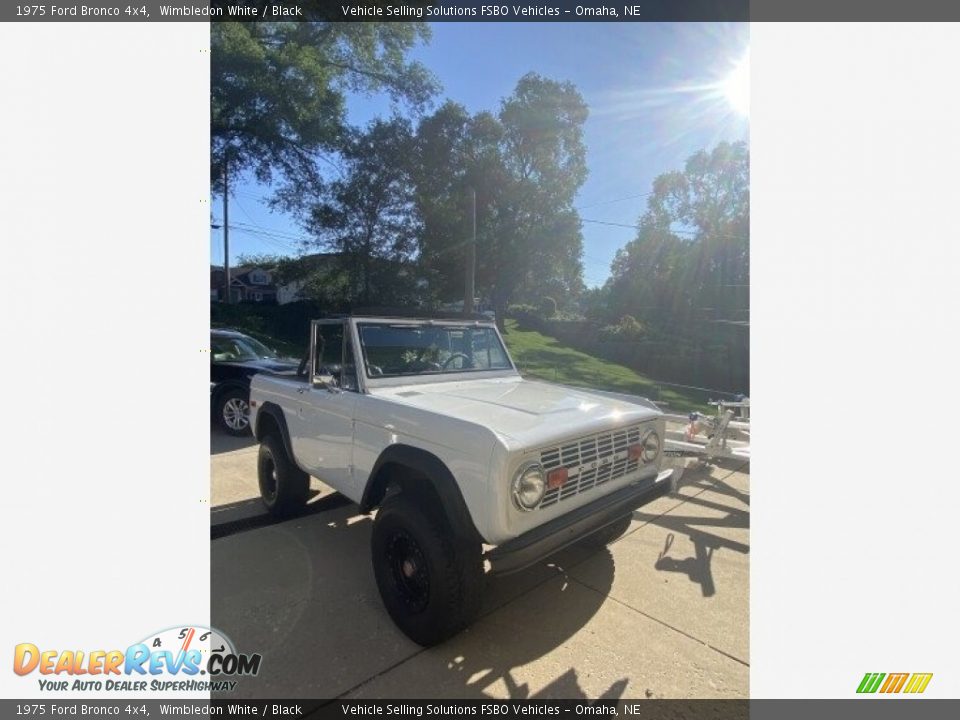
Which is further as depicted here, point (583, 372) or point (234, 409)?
point (583, 372)

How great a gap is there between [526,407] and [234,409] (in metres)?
5.61

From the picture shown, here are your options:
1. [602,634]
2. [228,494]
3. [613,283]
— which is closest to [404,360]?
[602,634]

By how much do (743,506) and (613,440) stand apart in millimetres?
2462

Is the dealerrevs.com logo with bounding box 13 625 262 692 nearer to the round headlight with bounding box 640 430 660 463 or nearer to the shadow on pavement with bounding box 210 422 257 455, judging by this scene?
the round headlight with bounding box 640 430 660 463

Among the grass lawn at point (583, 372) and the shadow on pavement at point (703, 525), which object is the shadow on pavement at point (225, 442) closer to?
the grass lawn at point (583, 372)

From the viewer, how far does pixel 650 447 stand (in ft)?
9.77

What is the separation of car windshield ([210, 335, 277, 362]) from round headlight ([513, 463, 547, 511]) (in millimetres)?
6628

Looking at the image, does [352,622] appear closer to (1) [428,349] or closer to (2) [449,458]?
(2) [449,458]

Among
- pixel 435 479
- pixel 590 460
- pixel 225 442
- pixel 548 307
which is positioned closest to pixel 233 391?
pixel 225 442

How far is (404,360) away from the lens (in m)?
3.49

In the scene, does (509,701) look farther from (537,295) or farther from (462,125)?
(537,295)

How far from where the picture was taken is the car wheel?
270 inches

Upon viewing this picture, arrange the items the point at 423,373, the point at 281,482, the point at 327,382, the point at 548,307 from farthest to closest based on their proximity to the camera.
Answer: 1. the point at 548,307
2. the point at 281,482
3. the point at 423,373
4. the point at 327,382
